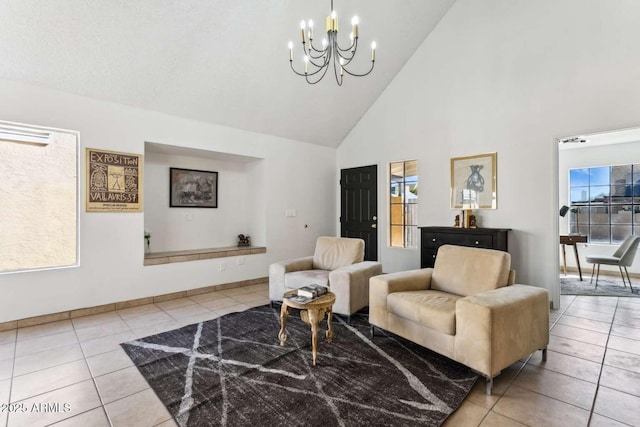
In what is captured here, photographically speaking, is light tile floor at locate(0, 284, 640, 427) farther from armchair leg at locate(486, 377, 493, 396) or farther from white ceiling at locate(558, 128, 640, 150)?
white ceiling at locate(558, 128, 640, 150)

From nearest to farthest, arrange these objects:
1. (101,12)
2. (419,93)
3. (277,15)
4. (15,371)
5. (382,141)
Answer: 1. (15,371)
2. (101,12)
3. (277,15)
4. (419,93)
5. (382,141)

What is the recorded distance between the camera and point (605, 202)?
586cm

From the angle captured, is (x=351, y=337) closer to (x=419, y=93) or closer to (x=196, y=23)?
(x=196, y=23)

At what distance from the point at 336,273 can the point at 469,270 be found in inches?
51.7

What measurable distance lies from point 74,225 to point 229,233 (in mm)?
2312

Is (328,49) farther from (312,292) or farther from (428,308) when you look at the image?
(428,308)

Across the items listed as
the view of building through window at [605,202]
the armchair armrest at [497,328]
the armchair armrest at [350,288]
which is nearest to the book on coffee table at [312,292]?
the armchair armrest at [350,288]

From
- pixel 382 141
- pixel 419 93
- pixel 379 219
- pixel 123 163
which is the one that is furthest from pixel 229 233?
pixel 419 93

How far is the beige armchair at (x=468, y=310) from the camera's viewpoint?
2010 millimetres

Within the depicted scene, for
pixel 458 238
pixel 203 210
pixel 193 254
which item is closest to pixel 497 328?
pixel 458 238

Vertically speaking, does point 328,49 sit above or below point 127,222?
above

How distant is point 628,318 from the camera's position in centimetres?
340

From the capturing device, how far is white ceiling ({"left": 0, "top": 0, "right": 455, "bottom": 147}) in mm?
2889

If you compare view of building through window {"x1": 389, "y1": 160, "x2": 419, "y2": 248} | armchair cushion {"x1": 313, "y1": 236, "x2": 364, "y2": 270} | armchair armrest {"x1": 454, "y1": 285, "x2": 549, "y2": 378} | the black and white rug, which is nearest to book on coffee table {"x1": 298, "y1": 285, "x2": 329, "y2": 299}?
armchair armrest {"x1": 454, "y1": 285, "x2": 549, "y2": 378}
